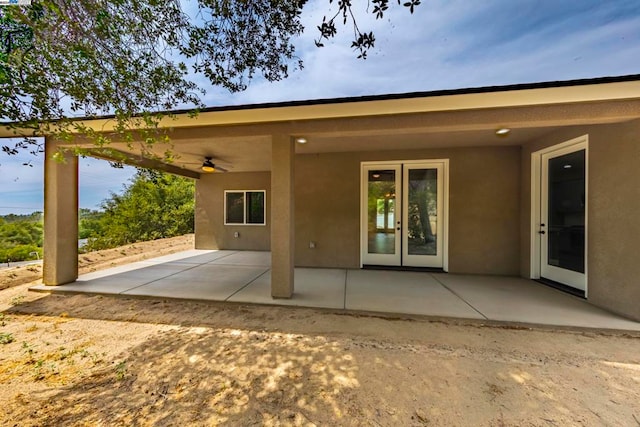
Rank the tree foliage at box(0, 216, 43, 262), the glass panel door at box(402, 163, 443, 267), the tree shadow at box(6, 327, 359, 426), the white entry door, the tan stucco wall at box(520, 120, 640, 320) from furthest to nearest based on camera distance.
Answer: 1. the tree foliage at box(0, 216, 43, 262)
2. the glass panel door at box(402, 163, 443, 267)
3. the white entry door
4. the tan stucco wall at box(520, 120, 640, 320)
5. the tree shadow at box(6, 327, 359, 426)

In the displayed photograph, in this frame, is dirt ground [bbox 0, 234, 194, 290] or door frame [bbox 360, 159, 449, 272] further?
door frame [bbox 360, 159, 449, 272]

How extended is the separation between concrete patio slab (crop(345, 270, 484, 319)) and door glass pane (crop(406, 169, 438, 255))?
0.76 metres

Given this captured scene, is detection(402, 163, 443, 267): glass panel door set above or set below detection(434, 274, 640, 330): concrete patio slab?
above

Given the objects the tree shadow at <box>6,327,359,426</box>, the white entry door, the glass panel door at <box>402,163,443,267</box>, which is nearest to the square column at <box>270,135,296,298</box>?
the tree shadow at <box>6,327,359,426</box>

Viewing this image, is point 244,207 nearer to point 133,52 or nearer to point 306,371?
point 133,52

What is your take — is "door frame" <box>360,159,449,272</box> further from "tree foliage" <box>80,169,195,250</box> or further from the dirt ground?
"tree foliage" <box>80,169,195,250</box>

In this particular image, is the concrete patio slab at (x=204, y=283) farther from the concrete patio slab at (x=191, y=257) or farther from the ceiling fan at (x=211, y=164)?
the ceiling fan at (x=211, y=164)

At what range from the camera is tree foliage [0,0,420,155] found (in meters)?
2.14

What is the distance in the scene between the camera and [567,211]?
4.29m

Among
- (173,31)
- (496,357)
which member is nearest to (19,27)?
(173,31)

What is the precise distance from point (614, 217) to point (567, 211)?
1.00 metres

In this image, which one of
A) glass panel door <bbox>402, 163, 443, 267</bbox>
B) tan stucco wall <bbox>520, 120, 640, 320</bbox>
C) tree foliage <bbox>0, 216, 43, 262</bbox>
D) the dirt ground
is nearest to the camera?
tan stucco wall <bbox>520, 120, 640, 320</bbox>

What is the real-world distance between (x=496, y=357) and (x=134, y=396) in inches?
130

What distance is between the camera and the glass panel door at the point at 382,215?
5.93 metres
